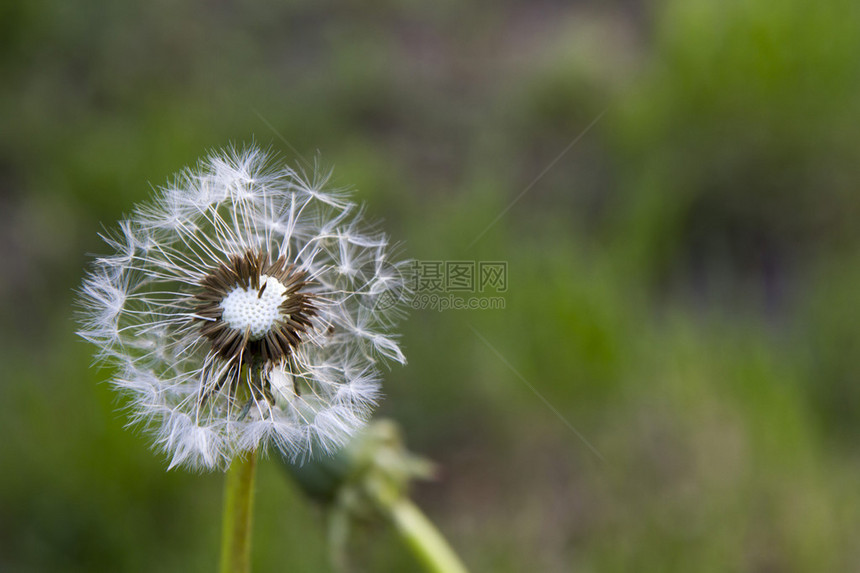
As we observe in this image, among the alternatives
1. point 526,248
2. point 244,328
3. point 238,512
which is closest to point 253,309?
point 244,328

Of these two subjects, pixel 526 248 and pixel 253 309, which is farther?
pixel 526 248

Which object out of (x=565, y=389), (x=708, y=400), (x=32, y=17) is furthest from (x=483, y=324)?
(x=32, y=17)

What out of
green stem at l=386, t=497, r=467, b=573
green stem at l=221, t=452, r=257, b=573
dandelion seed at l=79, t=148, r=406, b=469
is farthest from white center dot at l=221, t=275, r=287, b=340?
green stem at l=386, t=497, r=467, b=573

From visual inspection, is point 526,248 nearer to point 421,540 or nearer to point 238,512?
point 421,540

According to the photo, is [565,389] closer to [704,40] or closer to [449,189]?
[449,189]

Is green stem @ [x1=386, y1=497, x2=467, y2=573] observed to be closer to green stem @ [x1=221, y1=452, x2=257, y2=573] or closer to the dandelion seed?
the dandelion seed
